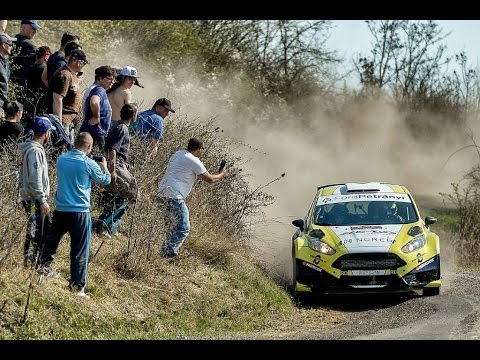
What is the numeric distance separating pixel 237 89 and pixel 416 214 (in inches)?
791

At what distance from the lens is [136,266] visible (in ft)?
49.3

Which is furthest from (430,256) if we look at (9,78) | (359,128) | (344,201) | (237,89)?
(359,128)

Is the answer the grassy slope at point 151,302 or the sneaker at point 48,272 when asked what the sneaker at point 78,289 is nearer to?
the grassy slope at point 151,302

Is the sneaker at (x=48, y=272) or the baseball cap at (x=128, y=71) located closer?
the sneaker at (x=48, y=272)

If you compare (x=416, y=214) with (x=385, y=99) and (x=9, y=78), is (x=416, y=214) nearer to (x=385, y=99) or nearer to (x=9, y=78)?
(x=9, y=78)

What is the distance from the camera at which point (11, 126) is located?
46.0 ft

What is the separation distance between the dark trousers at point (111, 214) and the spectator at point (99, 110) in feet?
2.64

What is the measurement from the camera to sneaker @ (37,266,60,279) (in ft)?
42.0

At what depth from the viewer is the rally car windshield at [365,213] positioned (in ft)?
58.7

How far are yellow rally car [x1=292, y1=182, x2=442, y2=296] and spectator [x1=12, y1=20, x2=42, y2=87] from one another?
206 inches

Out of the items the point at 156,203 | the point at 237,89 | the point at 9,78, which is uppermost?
the point at 237,89

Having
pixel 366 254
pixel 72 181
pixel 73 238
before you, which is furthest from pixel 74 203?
pixel 366 254

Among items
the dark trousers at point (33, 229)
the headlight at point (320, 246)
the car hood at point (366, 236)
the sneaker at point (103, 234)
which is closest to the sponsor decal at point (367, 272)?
the car hood at point (366, 236)

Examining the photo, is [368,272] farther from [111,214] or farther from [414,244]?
[111,214]
